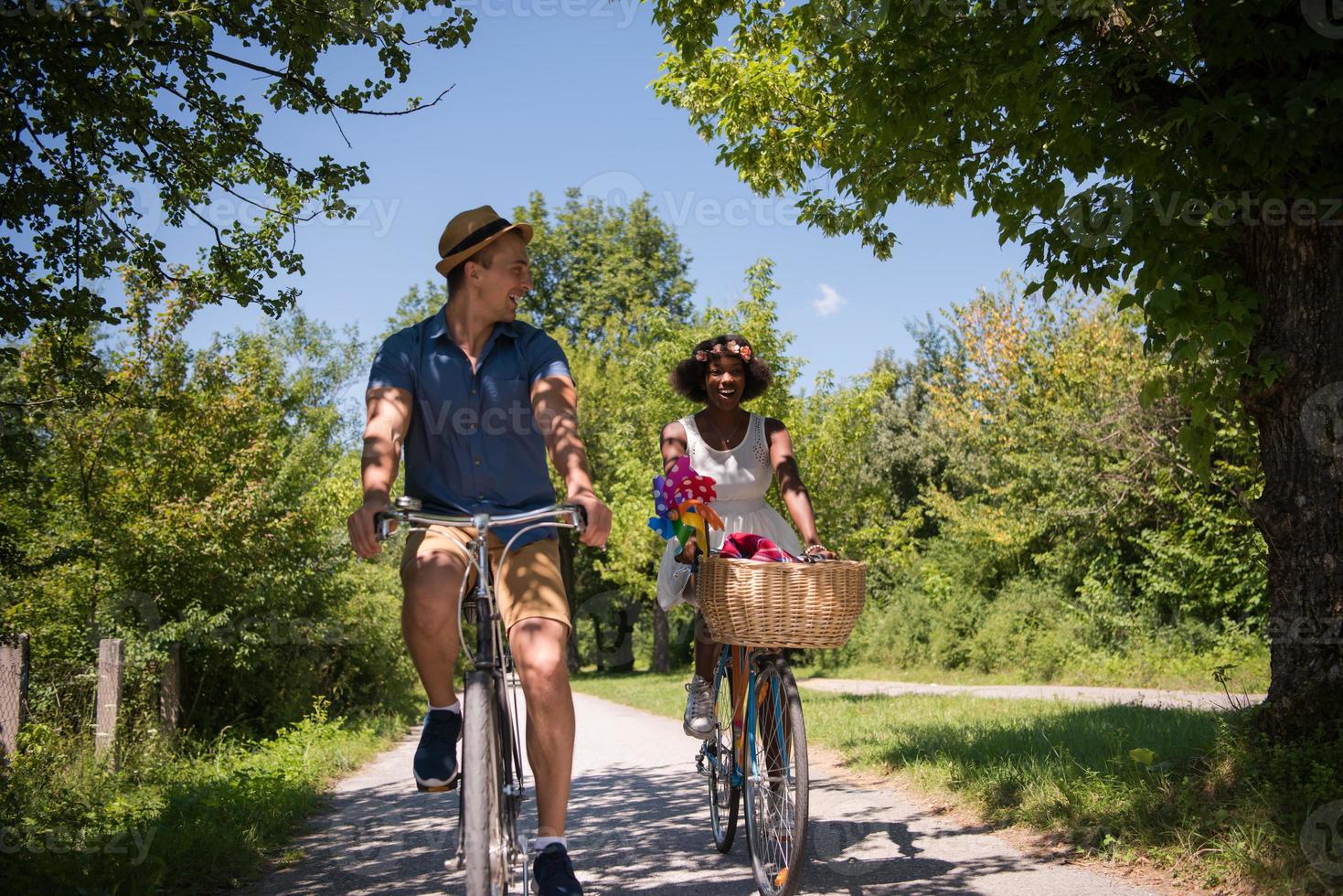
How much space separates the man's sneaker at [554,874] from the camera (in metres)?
3.05

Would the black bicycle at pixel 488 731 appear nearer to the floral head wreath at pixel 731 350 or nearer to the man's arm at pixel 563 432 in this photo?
the man's arm at pixel 563 432

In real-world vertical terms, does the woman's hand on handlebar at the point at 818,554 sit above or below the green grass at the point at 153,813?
above

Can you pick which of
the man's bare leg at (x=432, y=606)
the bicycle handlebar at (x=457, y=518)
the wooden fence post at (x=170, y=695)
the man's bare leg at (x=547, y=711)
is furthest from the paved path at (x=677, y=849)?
the wooden fence post at (x=170, y=695)

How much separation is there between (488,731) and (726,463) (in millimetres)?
2620

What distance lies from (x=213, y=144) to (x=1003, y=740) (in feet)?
21.8

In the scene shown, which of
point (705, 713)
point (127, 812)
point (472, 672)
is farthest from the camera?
point (127, 812)

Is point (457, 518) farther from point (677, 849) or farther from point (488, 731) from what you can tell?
point (677, 849)

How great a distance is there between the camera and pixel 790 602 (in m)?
4.10

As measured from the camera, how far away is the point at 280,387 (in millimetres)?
14961

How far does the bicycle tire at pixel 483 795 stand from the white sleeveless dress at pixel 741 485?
7.45ft

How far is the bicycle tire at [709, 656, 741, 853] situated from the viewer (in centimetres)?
500

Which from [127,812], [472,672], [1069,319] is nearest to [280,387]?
[127,812]

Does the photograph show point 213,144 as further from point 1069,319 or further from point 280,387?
point 1069,319

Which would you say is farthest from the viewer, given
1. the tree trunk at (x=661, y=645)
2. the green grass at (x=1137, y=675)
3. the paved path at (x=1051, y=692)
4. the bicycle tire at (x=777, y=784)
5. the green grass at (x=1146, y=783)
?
the tree trunk at (x=661, y=645)
